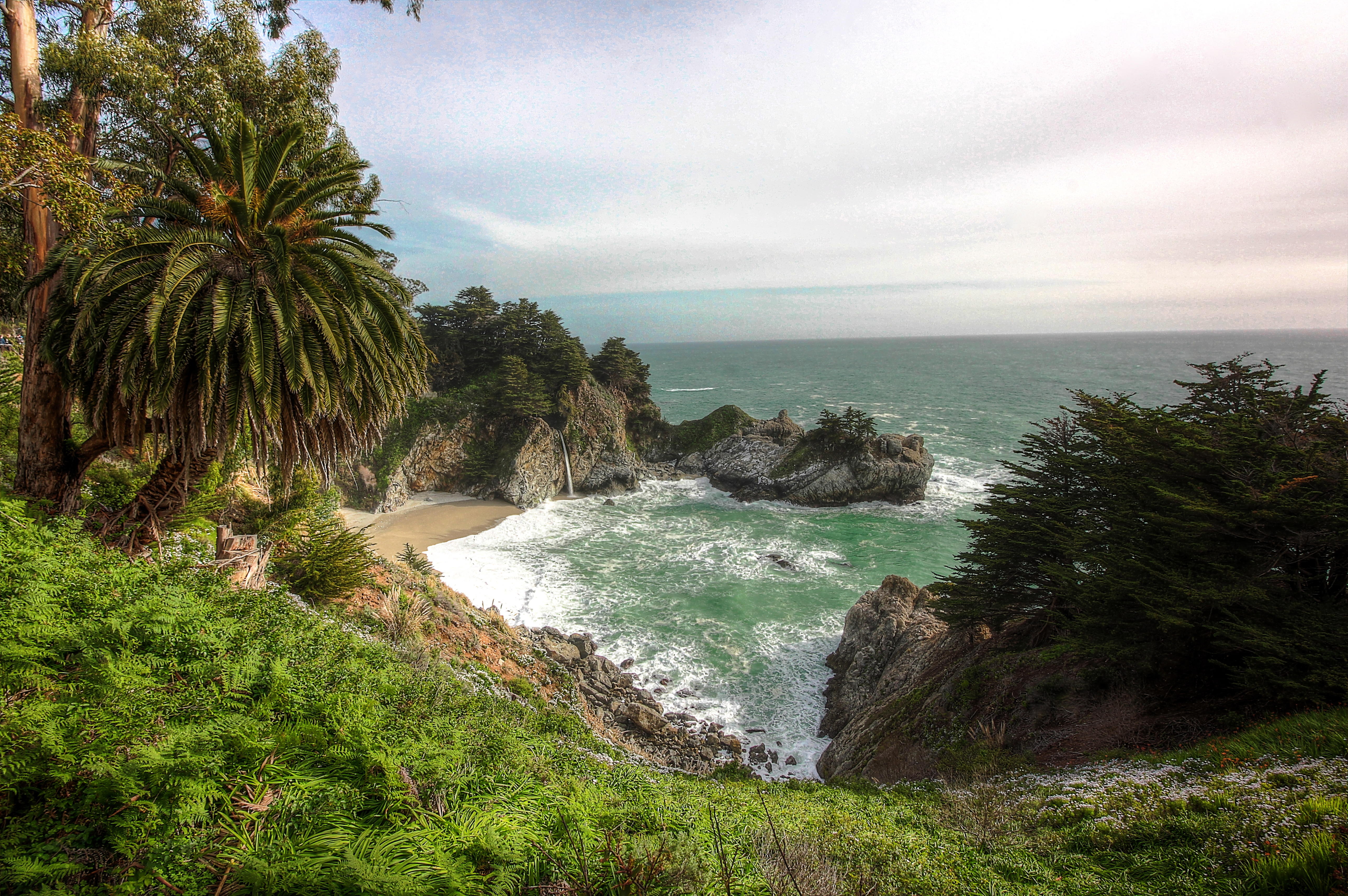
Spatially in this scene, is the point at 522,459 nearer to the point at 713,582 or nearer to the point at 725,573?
the point at 725,573

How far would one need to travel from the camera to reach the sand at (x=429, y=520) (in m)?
29.1

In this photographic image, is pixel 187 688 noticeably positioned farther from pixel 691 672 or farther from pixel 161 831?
pixel 691 672

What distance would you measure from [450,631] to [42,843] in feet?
32.6

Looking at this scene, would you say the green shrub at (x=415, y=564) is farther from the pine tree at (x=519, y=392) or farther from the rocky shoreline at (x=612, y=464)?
the pine tree at (x=519, y=392)

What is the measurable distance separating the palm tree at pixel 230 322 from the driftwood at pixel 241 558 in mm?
816

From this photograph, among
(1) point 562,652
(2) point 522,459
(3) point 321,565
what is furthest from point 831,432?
(3) point 321,565

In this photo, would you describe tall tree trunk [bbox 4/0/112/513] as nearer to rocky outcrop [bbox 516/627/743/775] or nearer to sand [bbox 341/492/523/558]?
rocky outcrop [bbox 516/627/743/775]

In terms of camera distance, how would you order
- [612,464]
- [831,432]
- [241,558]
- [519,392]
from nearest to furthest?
[241,558]
[519,392]
[831,432]
[612,464]

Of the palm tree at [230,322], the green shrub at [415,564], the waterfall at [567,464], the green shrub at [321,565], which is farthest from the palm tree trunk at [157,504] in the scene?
the waterfall at [567,464]

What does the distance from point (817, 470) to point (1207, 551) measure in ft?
96.8

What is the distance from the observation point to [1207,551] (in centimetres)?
1002

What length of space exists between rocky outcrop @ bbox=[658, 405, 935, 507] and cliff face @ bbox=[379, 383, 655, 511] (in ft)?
28.4

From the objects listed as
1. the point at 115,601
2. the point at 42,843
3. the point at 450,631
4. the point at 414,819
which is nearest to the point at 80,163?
the point at 115,601

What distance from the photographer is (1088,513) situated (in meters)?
14.1
